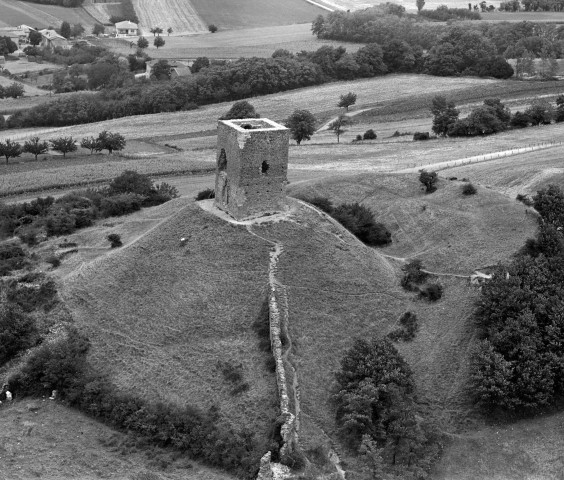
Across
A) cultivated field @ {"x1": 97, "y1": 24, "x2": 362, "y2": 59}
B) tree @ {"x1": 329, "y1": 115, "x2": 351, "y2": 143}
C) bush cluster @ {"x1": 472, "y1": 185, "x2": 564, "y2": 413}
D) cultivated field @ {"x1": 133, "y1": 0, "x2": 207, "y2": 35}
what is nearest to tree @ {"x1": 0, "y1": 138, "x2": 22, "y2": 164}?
tree @ {"x1": 329, "y1": 115, "x2": 351, "y2": 143}

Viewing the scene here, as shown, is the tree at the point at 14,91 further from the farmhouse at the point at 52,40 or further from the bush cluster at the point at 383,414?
the bush cluster at the point at 383,414

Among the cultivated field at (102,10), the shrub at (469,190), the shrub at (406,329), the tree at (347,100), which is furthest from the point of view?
the cultivated field at (102,10)

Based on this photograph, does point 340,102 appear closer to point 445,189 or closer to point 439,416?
point 445,189

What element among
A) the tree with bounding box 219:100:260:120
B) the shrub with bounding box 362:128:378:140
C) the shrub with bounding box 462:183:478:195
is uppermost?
the tree with bounding box 219:100:260:120

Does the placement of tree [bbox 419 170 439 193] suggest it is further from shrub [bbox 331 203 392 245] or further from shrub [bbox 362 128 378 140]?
shrub [bbox 362 128 378 140]

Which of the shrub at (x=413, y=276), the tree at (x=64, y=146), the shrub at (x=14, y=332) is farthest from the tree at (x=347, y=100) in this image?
the shrub at (x=14, y=332)
